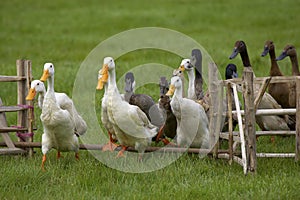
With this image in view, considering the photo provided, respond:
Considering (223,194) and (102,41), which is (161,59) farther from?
(223,194)

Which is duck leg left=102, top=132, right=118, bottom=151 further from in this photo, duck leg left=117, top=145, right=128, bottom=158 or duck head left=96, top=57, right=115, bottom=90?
duck head left=96, top=57, right=115, bottom=90

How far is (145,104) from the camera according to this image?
9195 mm

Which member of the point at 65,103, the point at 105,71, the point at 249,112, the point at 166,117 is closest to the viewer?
the point at 249,112

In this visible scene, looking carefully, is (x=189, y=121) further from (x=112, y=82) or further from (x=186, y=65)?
(x=112, y=82)

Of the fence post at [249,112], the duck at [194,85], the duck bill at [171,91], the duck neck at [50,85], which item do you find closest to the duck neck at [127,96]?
the duck at [194,85]

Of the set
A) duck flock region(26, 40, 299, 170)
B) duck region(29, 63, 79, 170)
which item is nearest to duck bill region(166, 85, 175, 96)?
duck flock region(26, 40, 299, 170)

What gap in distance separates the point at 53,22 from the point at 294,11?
9497 mm

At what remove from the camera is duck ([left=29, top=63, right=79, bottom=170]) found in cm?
787

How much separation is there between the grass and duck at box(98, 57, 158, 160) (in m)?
0.45

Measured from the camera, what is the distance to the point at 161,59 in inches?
668

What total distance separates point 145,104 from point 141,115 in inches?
37.1

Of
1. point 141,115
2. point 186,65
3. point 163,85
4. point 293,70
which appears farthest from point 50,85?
point 293,70

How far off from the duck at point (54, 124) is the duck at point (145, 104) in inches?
54.6

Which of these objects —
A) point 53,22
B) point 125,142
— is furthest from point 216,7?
point 125,142
